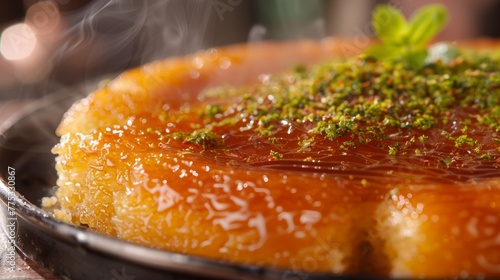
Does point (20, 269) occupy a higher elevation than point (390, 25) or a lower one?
lower

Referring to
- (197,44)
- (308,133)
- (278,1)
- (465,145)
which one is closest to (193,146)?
(308,133)

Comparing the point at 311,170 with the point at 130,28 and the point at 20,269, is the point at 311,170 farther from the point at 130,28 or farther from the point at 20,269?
the point at 130,28

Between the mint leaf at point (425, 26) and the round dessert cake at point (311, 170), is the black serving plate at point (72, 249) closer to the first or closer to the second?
the round dessert cake at point (311, 170)

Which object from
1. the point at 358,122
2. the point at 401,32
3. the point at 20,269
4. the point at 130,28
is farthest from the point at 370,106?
the point at 130,28

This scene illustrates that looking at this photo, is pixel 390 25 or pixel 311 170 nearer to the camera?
pixel 311 170

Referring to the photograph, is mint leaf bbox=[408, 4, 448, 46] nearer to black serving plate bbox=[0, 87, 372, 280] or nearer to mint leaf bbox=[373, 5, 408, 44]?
mint leaf bbox=[373, 5, 408, 44]

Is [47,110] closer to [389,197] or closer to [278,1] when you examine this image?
→ [389,197]
